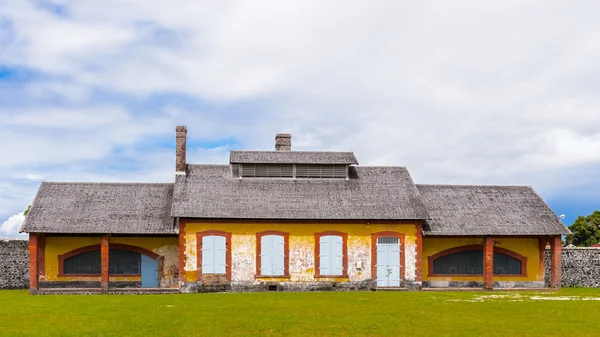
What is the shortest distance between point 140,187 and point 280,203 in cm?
762

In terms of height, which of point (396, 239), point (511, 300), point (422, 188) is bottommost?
point (511, 300)

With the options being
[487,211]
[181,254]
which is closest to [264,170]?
[181,254]

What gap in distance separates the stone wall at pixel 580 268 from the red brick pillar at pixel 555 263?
13.3 ft

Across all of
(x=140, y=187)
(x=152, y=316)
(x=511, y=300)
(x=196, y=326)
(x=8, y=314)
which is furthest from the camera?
(x=140, y=187)

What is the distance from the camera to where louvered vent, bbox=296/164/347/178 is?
35562 mm

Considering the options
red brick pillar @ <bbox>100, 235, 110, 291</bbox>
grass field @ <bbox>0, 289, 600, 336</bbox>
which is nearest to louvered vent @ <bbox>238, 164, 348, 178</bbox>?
red brick pillar @ <bbox>100, 235, 110, 291</bbox>

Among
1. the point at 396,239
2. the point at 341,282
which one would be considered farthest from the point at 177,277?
the point at 396,239

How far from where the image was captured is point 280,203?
3334 cm

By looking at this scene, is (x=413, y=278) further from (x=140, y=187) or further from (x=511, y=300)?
(x=140, y=187)

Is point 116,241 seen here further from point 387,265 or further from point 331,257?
point 387,265

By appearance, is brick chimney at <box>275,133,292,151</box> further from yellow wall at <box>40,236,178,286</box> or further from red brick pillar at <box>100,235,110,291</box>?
red brick pillar at <box>100,235,110,291</box>

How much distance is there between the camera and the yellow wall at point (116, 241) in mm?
33625

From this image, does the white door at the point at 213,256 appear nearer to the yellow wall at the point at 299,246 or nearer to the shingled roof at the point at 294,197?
the yellow wall at the point at 299,246

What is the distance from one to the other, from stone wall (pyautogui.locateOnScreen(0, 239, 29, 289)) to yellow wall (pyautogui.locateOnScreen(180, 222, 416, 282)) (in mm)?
9433
